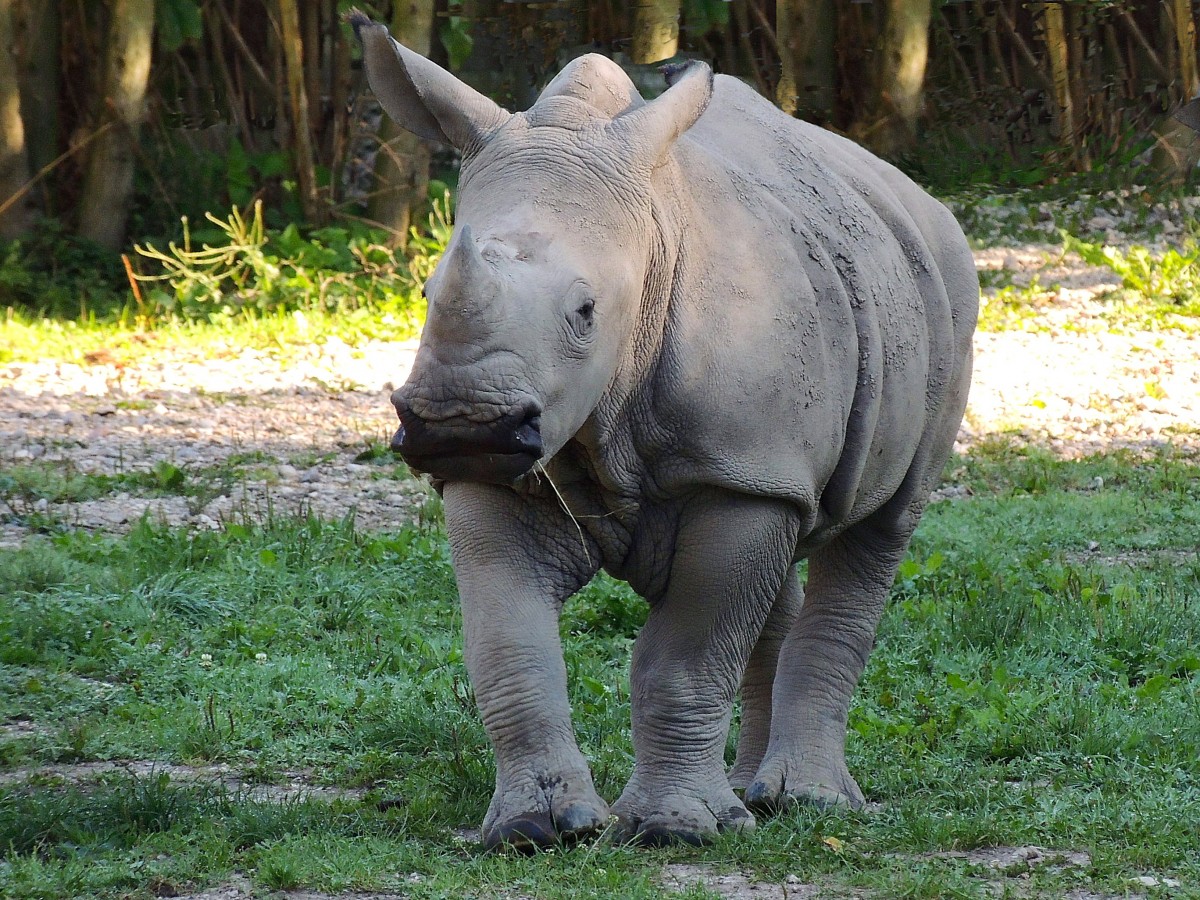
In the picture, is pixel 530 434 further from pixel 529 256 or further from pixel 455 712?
pixel 455 712

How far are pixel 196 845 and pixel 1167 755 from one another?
292 cm

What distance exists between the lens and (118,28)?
14.0m

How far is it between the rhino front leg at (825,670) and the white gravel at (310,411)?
128 inches

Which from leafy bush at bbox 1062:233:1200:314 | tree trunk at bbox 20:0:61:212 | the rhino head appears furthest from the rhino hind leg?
tree trunk at bbox 20:0:61:212

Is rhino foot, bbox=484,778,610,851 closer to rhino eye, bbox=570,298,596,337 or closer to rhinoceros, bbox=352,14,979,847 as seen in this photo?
rhinoceros, bbox=352,14,979,847

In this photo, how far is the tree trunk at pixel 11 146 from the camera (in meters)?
13.9

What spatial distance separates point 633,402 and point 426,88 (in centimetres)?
94

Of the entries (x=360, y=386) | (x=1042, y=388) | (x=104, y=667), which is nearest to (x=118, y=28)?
(x=360, y=386)

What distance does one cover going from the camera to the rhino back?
4461mm

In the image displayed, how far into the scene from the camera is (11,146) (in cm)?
1417

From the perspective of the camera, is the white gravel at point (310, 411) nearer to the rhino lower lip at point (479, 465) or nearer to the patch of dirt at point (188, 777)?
the patch of dirt at point (188, 777)

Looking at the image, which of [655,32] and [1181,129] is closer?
[655,32]

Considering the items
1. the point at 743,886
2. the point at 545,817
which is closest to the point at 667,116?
the point at 545,817

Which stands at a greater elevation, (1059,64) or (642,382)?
(1059,64)
